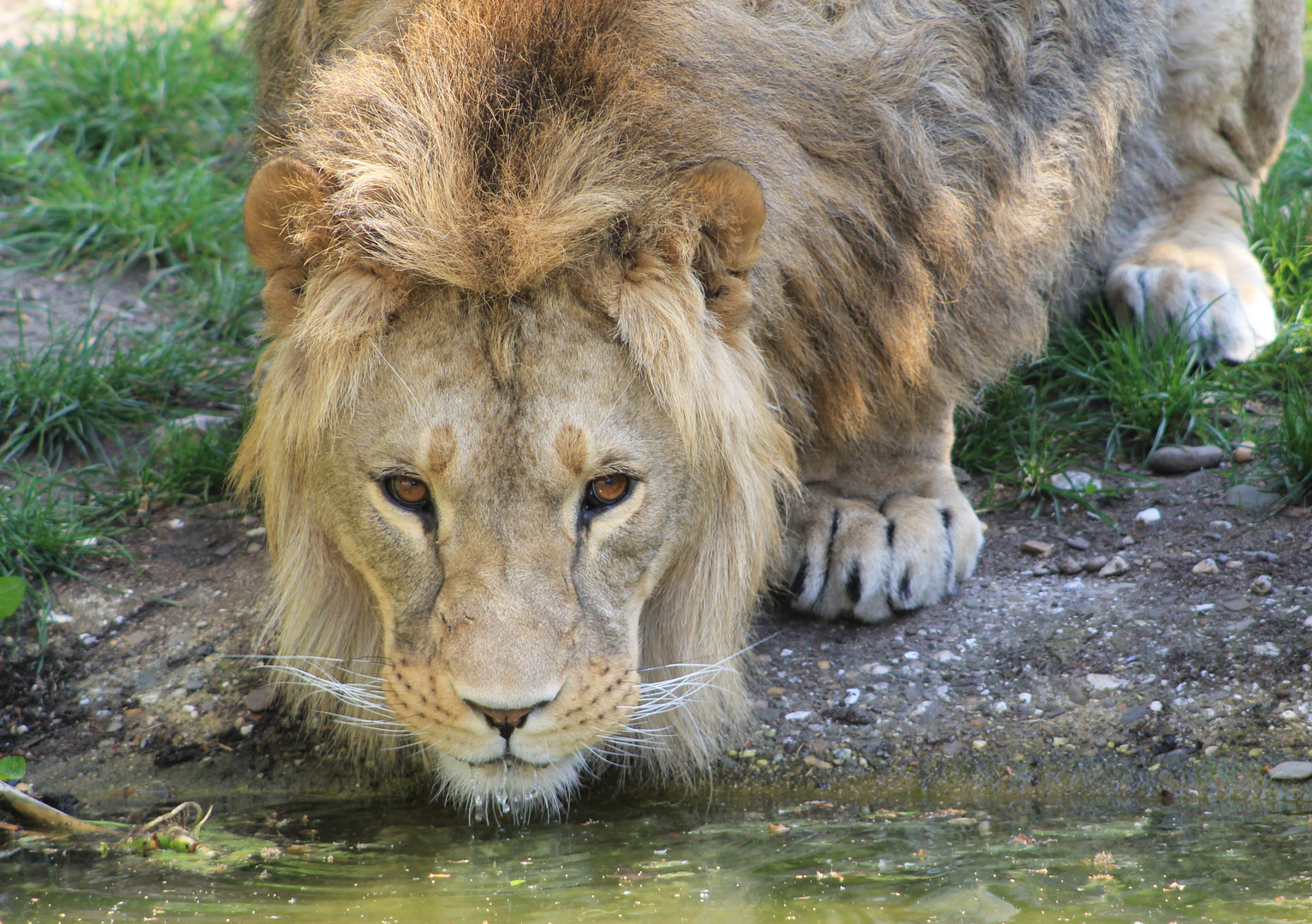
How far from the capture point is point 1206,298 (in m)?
3.76

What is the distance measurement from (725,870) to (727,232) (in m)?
1.10

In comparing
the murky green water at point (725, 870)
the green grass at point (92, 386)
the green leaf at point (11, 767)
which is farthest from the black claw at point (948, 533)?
the green grass at point (92, 386)

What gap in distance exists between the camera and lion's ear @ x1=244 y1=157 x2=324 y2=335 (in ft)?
7.68

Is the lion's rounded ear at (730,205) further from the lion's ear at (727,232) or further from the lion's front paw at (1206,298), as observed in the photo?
the lion's front paw at (1206,298)

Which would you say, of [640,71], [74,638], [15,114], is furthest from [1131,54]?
[15,114]

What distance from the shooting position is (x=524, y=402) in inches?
89.7

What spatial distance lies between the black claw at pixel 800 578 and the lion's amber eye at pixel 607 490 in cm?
83

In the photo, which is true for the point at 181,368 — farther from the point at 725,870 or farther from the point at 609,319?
the point at 725,870

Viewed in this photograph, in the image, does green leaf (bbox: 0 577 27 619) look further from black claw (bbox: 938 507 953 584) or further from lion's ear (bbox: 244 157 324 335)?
black claw (bbox: 938 507 953 584)

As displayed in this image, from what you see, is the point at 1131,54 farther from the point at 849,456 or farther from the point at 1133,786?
the point at 1133,786

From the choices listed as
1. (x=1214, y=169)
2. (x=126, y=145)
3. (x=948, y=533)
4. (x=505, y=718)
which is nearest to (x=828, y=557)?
(x=948, y=533)

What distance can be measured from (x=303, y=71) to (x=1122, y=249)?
250 cm

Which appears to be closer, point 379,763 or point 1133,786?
point 1133,786

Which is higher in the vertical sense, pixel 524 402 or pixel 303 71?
pixel 303 71
